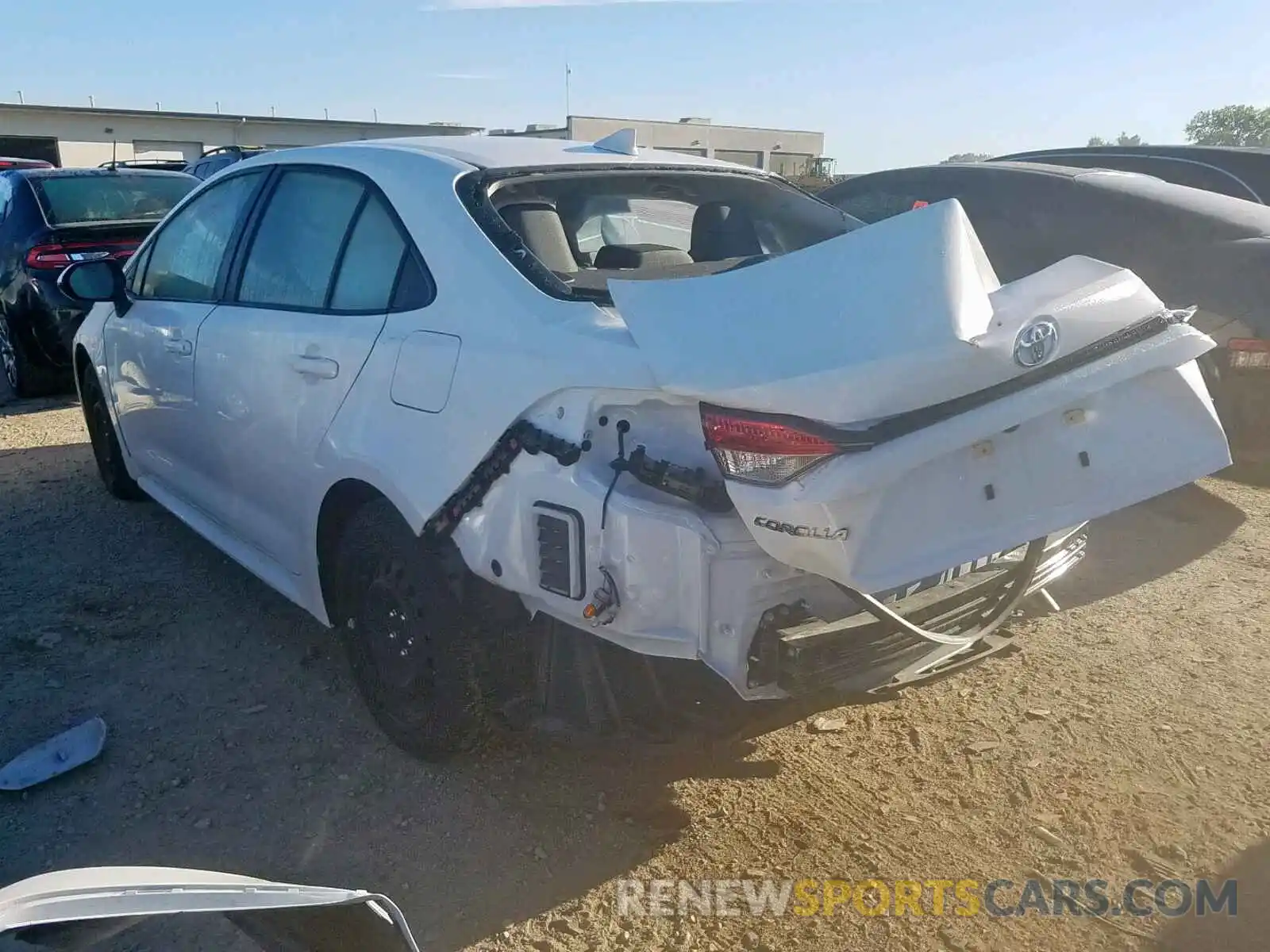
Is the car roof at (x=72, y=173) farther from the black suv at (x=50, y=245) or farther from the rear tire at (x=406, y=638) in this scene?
the rear tire at (x=406, y=638)

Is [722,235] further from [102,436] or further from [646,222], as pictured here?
[102,436]

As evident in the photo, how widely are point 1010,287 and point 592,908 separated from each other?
1.78 meters

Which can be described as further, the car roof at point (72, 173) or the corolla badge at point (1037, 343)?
the car roof at point (72, 173)

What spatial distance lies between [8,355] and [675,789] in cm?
736

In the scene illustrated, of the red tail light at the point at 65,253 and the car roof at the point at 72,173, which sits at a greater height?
the car roof at the point at 72,173

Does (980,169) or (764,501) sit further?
(980,169)

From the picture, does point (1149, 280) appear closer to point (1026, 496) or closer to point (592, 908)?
point (1026, 496)

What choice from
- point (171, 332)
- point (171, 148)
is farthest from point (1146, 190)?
point (171, 148)

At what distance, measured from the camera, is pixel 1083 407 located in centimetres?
232

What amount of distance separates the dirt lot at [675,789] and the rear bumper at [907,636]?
0.94 ft

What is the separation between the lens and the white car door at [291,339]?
3.04 m

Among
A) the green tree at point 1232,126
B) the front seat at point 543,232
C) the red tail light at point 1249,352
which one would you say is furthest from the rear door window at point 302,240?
the green tree at point 1232,126

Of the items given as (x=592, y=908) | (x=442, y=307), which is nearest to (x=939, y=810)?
(x=592, y=908)

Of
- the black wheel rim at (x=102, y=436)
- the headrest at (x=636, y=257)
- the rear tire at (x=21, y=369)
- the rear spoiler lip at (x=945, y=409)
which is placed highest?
the headrest at (x=636, y=257)
